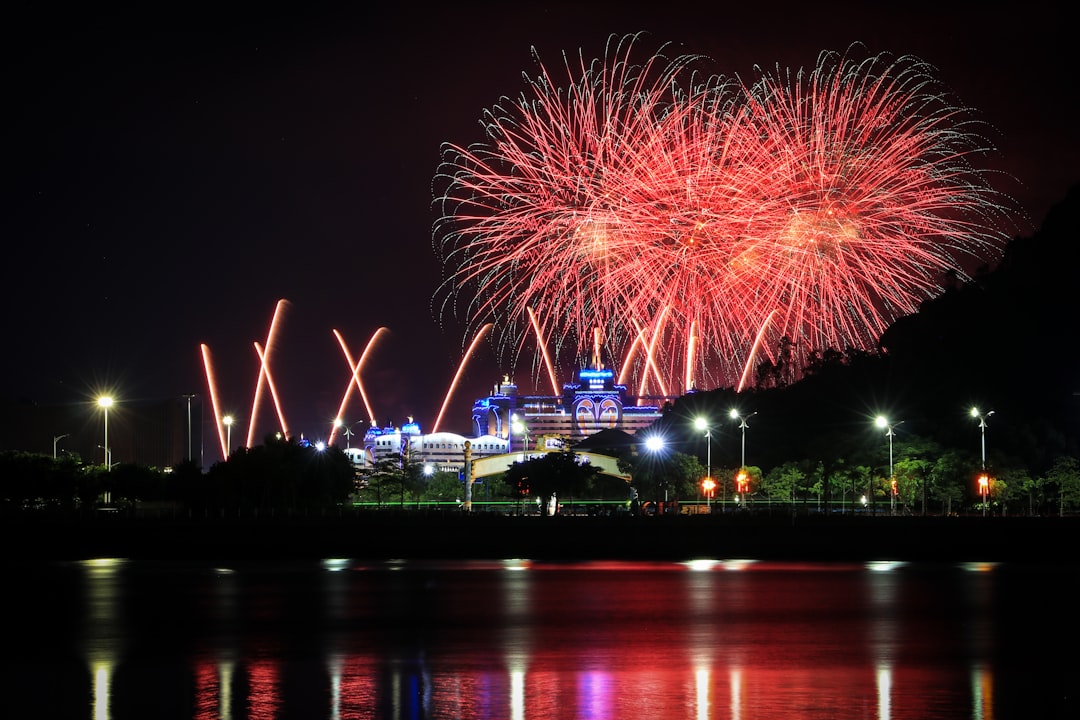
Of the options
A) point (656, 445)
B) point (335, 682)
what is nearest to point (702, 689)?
point (335, 682)

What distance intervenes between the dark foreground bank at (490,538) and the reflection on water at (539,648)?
42.2 feet

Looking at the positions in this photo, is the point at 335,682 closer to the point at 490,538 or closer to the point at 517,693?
the point at 517,693

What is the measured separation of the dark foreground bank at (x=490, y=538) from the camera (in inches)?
2398

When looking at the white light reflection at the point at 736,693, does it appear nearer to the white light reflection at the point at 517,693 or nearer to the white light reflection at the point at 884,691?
the white light reflection at the point at 884,691

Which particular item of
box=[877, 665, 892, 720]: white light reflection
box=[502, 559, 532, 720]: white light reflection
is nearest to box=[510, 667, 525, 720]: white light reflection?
box=[502, 559, 532, 720]: white light reflection

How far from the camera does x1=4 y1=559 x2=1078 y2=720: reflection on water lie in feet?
70.5

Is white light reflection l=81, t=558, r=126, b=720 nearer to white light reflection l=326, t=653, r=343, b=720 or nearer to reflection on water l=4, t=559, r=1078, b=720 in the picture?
reflection on water l=4, t=559, r=1078, b=720

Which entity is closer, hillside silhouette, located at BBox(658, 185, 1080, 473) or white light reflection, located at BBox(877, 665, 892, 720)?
white light reflection, located at BBox(877, 665, 892, 720)

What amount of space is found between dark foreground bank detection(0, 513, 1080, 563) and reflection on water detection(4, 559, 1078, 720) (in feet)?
42.2

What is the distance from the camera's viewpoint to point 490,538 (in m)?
66.7

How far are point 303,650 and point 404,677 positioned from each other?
4.54 m

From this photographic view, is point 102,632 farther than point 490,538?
No

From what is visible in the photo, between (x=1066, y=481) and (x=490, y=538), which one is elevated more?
(x=1066, y=481)

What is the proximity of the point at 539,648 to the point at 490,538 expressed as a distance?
38579mm
